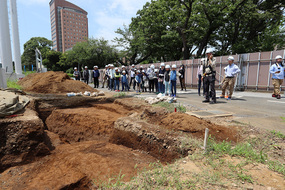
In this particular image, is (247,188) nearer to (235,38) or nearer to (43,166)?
(43,166)

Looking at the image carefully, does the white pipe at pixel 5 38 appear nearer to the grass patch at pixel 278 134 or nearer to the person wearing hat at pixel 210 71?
the person wearing hat at pixel 210 71

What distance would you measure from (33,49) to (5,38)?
6071cm

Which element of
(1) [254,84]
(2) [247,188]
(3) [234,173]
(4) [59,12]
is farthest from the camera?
(4) [59,12]

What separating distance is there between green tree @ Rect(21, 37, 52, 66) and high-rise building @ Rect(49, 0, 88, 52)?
29.7 metres

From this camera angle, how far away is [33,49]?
64.2 meters

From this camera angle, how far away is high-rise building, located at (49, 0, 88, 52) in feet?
335

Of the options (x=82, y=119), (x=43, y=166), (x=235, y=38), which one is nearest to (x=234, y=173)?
(x=43, y=166)

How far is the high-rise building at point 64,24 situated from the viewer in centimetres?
10225

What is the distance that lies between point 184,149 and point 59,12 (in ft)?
406

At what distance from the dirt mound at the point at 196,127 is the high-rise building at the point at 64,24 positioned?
10854 centimetres

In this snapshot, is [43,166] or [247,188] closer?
[247,188]

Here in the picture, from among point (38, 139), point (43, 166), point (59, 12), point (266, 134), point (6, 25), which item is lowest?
point (43, 166)

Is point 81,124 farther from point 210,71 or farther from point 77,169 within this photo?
point 210,71

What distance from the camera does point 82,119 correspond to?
5945 millimetres
